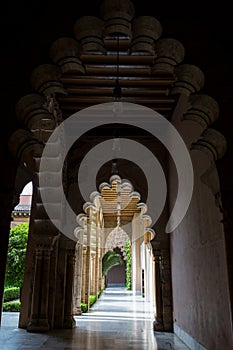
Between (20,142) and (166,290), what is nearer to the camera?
(20,142)

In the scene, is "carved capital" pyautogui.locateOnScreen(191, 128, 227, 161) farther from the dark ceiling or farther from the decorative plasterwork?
the decorative plasterwork

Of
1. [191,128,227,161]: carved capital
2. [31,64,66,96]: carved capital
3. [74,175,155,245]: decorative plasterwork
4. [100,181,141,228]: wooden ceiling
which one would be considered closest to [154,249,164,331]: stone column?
[74,175,155,245]: decorative plasterwork

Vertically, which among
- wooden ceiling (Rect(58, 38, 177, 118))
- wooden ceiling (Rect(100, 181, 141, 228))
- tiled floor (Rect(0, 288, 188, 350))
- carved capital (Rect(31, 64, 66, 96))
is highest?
wooden ceiling (Rect(100, 181, 141, 228))

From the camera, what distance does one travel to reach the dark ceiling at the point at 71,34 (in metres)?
2.90

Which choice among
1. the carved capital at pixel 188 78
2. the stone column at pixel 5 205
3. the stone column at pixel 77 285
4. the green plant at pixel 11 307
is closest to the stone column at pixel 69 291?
the stone column at pixel 77 285

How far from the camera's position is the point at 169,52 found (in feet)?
9.55

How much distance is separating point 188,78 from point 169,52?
29 cm

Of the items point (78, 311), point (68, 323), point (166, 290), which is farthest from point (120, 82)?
point (78, 311)

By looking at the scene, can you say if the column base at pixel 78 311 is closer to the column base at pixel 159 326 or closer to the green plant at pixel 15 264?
the column base at pixel 159 326

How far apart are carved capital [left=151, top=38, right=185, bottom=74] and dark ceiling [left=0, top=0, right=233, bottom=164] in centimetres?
7

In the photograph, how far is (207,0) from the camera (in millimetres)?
3154

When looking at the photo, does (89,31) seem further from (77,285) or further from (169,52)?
(77,285)

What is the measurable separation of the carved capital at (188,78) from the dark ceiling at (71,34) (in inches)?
2.1

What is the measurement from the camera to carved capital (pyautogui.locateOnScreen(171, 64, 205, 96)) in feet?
9.65
